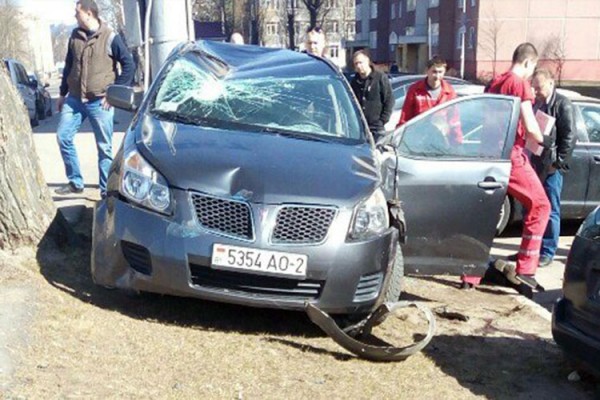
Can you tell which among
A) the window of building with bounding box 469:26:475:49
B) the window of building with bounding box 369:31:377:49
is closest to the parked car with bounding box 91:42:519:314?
the window of building with bounding box 469:26:475:49

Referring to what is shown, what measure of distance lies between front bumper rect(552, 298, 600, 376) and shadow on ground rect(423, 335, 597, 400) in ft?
1.08

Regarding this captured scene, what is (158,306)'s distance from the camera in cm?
468

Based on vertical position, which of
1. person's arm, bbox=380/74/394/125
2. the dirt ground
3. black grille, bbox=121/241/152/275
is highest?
person's arm, bbox=380/74/394/125

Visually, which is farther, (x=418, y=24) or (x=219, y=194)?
(x=418, y=24)

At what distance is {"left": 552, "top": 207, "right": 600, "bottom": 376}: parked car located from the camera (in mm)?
3889

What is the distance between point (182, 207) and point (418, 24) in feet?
179

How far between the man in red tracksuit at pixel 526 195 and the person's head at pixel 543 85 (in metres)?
0.75

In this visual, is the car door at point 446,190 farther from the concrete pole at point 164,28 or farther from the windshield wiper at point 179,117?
the concrete pole at point 164,28

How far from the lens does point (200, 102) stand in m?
5.33

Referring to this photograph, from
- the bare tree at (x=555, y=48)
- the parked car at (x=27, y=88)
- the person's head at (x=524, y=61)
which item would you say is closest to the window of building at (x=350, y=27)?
the bare tree at (x=555, y=48)

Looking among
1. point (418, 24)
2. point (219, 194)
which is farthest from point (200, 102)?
point (418, 24)

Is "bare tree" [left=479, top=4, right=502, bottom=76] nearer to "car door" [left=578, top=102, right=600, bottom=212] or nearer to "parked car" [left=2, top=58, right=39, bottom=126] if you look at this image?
"parked car" [left=2, top=58, right=39, bottom=126]

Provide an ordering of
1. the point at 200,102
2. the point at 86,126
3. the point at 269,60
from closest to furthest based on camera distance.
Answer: the point at 200,102 → the point at 269,60 → the point at 86,126

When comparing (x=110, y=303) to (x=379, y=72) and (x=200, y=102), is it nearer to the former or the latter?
(x=200, y=102)
